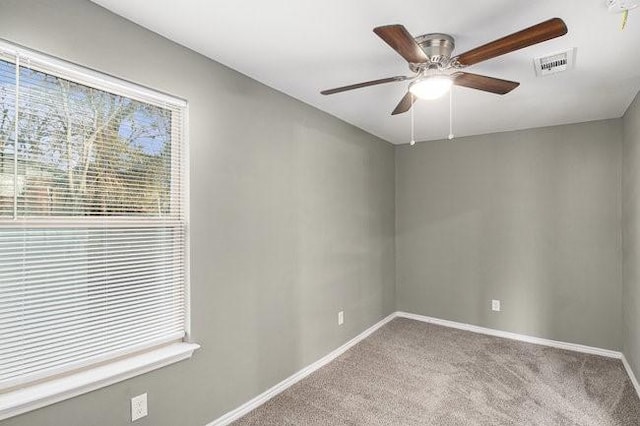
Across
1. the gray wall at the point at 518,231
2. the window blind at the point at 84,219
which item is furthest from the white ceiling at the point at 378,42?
the gray wall at the point at 518,231

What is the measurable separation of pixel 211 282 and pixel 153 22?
149cm

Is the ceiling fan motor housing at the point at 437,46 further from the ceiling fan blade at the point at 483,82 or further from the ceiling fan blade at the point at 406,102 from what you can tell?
the ceiling fan blade at the point at 406,102

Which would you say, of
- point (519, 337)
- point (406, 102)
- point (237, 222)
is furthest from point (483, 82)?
point (519, 337)

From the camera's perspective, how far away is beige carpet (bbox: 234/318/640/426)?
239 cm

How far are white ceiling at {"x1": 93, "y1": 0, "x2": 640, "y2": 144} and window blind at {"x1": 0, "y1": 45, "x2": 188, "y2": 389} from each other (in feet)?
1.55

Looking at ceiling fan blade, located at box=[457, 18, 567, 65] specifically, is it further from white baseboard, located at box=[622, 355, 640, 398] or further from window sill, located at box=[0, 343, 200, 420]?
white baseboard, located at box=[622, 355, 640, 398]

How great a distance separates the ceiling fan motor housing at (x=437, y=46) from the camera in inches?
72.4

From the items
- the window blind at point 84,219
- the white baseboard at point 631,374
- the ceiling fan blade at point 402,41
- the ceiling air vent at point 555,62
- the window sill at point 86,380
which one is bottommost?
the white baseboard at point 631,374

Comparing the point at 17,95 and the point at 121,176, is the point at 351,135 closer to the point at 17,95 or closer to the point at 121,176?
the point at 121,176

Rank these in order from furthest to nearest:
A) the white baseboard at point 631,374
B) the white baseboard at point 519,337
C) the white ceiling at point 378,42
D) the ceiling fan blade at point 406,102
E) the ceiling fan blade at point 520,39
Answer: the white baseboard at point 519,337
the white baseboard at point 631,374
the ceiling fan blade at point 406,102
the white ceiling at point 378,42
the ceiling fan blade at point 520,39

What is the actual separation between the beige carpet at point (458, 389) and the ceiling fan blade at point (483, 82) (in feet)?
7.02

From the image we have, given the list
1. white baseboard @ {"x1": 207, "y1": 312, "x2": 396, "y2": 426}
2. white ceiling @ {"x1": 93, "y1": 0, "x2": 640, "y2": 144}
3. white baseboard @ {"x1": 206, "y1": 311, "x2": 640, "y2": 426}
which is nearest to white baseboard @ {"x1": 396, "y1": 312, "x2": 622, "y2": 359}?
white baseboard @ {"x1": 206, "y1": 311, "x2": 640, "y2": 426}

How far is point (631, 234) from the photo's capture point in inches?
116

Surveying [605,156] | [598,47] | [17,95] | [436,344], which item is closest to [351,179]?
[436,344]
